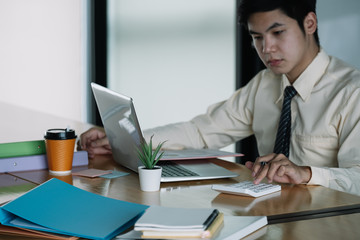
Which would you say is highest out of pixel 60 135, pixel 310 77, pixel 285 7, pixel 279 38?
pixel 285 7

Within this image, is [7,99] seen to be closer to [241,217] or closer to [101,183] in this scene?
[101,183]

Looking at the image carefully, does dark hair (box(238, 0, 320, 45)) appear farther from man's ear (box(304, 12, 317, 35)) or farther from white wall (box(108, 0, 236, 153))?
white wall (box(108, 0, 236, 153))

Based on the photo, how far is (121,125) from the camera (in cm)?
157

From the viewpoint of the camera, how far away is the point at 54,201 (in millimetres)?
1112

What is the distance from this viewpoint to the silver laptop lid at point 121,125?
145 cm

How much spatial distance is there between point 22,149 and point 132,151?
0.41 m

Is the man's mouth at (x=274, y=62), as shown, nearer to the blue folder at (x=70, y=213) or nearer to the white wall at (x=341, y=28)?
the white wall at (x=341, y=28)

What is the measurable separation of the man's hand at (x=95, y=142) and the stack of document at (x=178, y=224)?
1021mm

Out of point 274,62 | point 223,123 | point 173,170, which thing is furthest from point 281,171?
point 223,123

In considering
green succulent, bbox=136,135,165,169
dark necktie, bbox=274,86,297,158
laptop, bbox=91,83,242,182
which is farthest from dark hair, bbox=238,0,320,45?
green succulent, bbox=136,135,165,169

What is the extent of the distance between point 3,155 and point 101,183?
1.40 feet

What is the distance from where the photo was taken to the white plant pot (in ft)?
4.32

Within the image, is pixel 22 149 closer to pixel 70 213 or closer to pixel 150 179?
pixel 150 179

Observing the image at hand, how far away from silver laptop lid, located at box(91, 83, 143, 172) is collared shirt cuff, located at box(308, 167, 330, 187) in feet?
1.66
